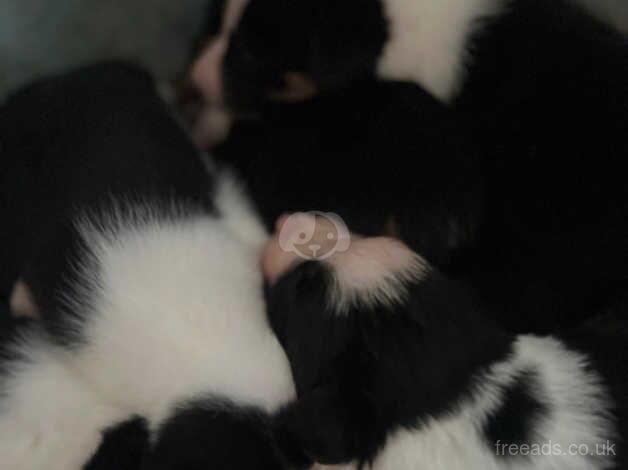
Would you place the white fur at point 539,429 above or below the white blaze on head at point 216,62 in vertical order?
below

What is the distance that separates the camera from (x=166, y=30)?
6.06ft

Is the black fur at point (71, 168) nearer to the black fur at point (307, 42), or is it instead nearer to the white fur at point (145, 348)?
the white fur at point (145, 348)

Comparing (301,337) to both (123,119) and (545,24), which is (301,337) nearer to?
(123,119)

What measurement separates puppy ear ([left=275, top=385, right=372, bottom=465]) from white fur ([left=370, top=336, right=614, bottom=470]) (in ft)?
0.22

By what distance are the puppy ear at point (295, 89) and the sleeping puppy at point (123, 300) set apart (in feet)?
0.85

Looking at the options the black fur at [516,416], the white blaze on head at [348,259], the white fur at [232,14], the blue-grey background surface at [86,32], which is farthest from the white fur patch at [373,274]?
the blue-grey background surface at [86,32]

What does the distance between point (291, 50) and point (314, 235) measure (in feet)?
1.41

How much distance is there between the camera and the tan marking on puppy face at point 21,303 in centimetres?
166

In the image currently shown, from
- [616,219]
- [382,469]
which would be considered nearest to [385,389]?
[382,469]

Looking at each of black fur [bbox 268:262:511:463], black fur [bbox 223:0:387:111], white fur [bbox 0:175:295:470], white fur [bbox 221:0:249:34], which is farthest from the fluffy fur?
white fur [bbox 221:0:249:34]

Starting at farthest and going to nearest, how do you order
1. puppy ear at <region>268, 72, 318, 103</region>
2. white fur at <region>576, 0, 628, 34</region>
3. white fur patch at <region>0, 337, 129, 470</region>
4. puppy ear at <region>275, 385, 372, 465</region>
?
white fur at <region>576, 0, 628, 34</region>, puppy ear at <region>268, 72, 318, 103</region>, white fur patch at <region>0, 337, 129, 470</region>, puppy ear at <region>275, 385, 372, 465</region>

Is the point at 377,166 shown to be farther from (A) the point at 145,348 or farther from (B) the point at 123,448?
(B) the point at 123,448

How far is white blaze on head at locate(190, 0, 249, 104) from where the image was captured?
1787mm

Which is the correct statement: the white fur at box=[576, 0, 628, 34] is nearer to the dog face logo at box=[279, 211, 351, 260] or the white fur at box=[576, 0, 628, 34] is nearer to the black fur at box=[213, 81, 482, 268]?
the black fur at box=[213, 81, 482, 268]
